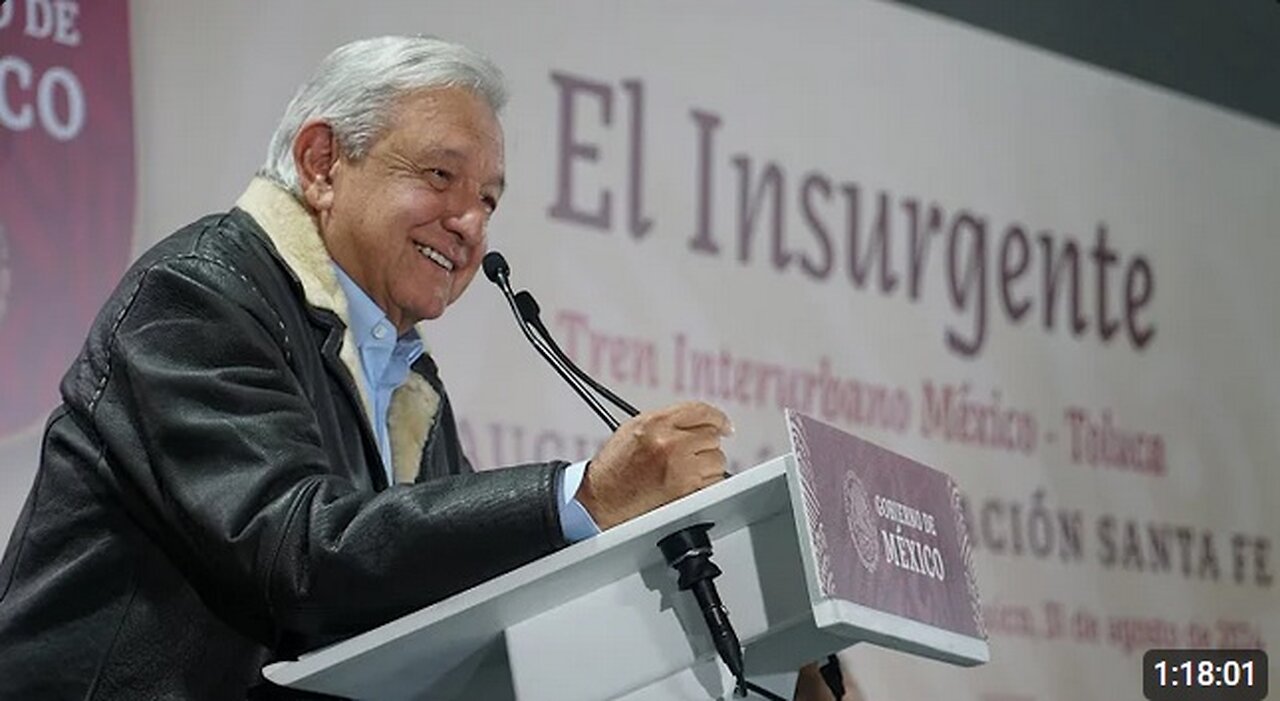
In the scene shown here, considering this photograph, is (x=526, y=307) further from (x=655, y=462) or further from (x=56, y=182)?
(x=56, y=182)

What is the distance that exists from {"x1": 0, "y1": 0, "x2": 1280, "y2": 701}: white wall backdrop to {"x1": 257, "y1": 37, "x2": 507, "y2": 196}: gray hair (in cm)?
94

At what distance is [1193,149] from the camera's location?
5.07 meters

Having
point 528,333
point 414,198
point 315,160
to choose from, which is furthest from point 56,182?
point 528,333

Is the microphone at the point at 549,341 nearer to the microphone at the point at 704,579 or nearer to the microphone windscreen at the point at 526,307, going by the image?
the microphone windscreen at the point at 526,307

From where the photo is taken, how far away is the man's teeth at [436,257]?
225cm

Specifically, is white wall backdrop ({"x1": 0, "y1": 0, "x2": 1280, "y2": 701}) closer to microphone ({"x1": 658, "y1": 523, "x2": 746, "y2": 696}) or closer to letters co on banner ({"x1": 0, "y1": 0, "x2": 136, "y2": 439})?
letters co on banner ({"x1": 0, "y1": 0, "x2": 136, "y2": 439})

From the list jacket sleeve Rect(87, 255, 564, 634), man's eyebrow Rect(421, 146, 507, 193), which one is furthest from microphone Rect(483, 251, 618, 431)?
jacket sleeve Rect(87, 255, 564, 634)

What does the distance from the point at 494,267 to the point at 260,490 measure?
1.60ft

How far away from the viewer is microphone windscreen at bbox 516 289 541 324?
7.29 feet

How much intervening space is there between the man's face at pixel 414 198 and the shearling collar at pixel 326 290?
0.04 meters

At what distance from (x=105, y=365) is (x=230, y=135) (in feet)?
4.23

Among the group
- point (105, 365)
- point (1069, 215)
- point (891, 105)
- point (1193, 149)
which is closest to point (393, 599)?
point (105, 365)

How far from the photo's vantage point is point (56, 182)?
305 cm
